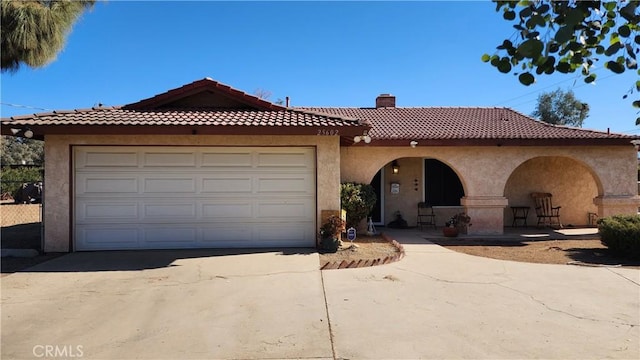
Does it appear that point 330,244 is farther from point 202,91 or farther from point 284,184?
A: point 202,91

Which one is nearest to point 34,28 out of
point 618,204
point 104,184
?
point 104,184

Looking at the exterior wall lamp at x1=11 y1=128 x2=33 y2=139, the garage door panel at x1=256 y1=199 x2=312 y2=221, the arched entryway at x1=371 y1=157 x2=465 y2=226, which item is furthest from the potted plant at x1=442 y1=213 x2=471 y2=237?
the exterior wall lamp at x1=11 y1=128 x2=33 y2=139

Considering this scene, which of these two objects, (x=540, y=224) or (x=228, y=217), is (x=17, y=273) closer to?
(x=228, y=217)

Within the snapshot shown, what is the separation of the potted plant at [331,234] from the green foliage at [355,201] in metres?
1.73

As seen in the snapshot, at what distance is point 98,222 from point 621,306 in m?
9.66

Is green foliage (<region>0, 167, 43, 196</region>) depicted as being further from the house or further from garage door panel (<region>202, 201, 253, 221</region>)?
garage door panel (<region>202, 201, 253, 221</region>)

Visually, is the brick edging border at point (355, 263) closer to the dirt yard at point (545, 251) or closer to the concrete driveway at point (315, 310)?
the concrete driveway at point (315, 310)

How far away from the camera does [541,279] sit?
6.92 m

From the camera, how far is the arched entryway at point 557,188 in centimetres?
1457

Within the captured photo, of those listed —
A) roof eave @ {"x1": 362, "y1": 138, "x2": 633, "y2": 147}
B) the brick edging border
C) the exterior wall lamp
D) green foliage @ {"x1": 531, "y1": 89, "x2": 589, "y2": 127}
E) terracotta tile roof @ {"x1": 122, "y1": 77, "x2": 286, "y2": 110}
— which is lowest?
the brick edging border

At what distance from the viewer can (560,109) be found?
124ft

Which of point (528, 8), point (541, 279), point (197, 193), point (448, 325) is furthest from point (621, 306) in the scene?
point (197, 193)

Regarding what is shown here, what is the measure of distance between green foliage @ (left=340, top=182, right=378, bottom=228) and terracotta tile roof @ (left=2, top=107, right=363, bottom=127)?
2278 millimetres

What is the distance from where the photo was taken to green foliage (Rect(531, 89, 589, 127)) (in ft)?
121
